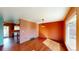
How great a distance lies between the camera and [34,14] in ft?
4.70

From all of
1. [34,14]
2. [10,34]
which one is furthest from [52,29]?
[10,34]

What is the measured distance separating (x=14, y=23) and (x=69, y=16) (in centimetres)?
103

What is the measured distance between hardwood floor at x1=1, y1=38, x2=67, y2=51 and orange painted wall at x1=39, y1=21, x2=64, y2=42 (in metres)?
0.09

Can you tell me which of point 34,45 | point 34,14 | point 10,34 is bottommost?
point 34,45

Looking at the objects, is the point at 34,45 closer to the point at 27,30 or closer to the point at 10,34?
the point at 27,30

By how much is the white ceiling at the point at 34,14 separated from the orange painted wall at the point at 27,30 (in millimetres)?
75

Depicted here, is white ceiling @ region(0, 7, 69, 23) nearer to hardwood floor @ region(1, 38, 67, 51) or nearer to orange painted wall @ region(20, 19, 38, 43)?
orange painted wall @ region(20, 19, 38, 43)

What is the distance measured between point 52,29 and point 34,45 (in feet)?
1.42

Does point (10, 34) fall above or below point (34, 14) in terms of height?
below

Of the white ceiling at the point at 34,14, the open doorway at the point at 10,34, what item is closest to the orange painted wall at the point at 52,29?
the white ceiling at the point at 34,14

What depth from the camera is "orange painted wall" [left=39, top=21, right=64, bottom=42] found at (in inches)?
61.3

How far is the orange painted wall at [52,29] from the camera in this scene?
156cm

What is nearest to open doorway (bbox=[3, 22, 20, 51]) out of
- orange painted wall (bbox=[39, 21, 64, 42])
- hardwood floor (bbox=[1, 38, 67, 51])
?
hardwood floor (bbox=[1, 38, 67, 51])
